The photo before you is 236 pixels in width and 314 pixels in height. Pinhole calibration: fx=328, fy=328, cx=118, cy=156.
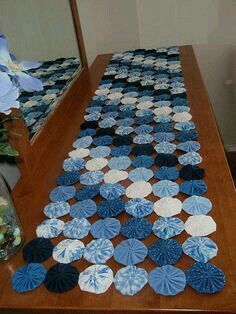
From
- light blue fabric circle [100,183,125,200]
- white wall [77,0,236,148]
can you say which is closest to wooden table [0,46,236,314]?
light blue fabric circle [100,183,125,200]

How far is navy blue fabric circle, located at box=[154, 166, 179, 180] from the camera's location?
0.70 meters

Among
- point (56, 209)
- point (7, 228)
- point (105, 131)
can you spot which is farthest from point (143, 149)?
point (7, 228)

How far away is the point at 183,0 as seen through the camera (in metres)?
1.66

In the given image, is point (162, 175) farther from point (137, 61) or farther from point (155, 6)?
point (155, 6)

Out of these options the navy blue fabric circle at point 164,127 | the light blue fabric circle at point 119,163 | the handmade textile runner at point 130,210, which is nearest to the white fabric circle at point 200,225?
the handmade textile runner at point 130,210

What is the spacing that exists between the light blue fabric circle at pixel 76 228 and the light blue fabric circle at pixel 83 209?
0.01 meters

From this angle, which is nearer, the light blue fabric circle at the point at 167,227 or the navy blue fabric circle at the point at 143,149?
the light blue fabric circle at the point at 167,227

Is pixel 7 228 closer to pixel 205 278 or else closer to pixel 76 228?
pixel 76 228

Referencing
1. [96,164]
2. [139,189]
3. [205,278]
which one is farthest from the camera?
[96,164]

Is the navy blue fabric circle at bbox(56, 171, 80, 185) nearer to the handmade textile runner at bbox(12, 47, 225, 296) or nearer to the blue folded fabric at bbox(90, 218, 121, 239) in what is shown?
the handmade textile runner at bbox(12, 47, 225, 296)

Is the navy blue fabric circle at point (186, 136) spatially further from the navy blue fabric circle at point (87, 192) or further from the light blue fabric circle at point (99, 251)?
the light blue fabric circle at point (99, 251)

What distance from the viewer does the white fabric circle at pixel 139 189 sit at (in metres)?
0.67

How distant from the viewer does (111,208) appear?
638 millimetres

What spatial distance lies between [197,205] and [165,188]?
0.08 m
